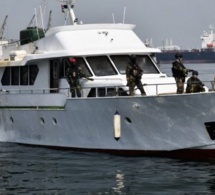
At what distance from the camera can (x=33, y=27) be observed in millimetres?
23641

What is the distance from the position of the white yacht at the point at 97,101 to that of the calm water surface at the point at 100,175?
592 mm

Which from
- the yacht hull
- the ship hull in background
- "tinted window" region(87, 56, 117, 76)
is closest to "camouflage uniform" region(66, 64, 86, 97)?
the yacht hull

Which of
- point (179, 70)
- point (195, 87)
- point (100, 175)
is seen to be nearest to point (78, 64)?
point (179, 70)

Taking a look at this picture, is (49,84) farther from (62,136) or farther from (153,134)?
(153,134)

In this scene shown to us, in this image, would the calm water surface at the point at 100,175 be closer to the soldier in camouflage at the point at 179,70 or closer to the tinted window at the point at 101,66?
the soldier in camouflage at the point at 179,70

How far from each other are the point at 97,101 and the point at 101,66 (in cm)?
201

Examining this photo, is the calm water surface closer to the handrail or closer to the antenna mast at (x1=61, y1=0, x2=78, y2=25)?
the handrail

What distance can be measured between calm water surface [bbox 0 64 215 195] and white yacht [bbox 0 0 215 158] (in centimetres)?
59

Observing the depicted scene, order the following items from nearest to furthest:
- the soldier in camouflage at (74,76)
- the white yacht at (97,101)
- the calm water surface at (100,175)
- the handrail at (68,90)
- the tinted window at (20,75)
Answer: the calm water surface at (100,175)
the white yacht at (97,101)
the handrail at (68,90)
the soldier in camouflage at (74,76)
the tinted window at (20,75)

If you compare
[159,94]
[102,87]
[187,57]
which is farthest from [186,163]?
[187,57]

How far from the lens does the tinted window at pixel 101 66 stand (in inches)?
770

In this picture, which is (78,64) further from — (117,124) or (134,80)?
(117,124)

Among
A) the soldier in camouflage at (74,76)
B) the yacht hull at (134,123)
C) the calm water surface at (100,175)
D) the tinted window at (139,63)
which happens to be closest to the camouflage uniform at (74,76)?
the soldier in camouflage at (74,76)

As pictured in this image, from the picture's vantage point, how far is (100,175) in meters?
16.2
